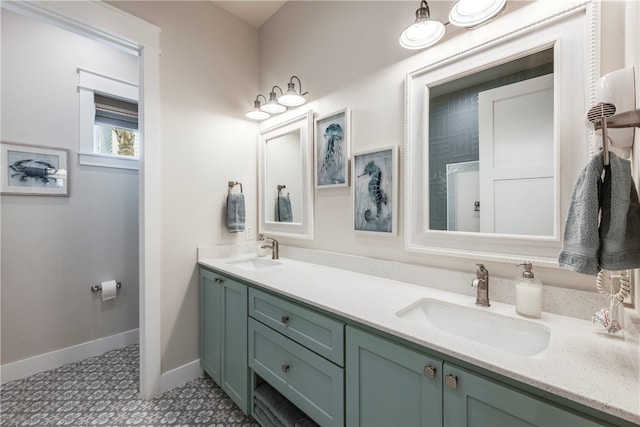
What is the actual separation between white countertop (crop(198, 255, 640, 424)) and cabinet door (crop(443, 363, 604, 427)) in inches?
1.9

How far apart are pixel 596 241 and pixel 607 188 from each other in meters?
0.13

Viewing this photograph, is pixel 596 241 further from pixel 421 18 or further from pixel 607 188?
pixel 421 18

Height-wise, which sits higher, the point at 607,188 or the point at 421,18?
the point at 421,18

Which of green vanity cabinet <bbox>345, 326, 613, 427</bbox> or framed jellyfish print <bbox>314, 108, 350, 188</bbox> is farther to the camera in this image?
framed jellyfish print <bbox>314, 108, 350, 188</bbox>

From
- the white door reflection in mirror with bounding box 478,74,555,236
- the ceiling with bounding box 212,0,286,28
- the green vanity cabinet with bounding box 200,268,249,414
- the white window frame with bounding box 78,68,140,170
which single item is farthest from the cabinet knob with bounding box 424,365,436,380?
the white window frame with bounding box 78,68,140,170

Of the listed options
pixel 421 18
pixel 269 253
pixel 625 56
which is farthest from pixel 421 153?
pixel 269 253

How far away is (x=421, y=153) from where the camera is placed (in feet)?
4.52

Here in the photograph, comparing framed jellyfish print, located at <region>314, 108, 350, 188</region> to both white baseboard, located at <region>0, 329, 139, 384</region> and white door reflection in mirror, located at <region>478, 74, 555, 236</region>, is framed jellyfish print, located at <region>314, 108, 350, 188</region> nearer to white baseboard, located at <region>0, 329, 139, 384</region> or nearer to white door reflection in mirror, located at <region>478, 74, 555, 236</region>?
white door reflection in mirror, located at <region>478, 74, 555, 236</region>

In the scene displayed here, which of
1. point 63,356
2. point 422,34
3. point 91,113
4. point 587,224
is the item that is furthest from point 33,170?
point 587,224

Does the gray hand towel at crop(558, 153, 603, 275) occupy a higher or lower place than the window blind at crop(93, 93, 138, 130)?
lower

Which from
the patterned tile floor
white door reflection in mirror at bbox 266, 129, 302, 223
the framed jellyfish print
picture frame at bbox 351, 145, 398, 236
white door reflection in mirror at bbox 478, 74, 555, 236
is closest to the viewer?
white door reflection in mirror at bbox 478, 74, 555, 236

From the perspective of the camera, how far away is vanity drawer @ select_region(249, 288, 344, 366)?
3.55ft

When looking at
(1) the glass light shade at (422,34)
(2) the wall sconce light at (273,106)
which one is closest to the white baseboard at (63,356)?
(2) the wall sconce light at (273,106)

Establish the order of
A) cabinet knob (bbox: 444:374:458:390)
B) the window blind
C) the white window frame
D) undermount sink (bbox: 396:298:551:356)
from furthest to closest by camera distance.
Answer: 1. the window blind
2. the white window frame
3. undermount sink (bbox: 396:298:551:356)
4. cabinet knob (bbox: 444:374:458:390)
